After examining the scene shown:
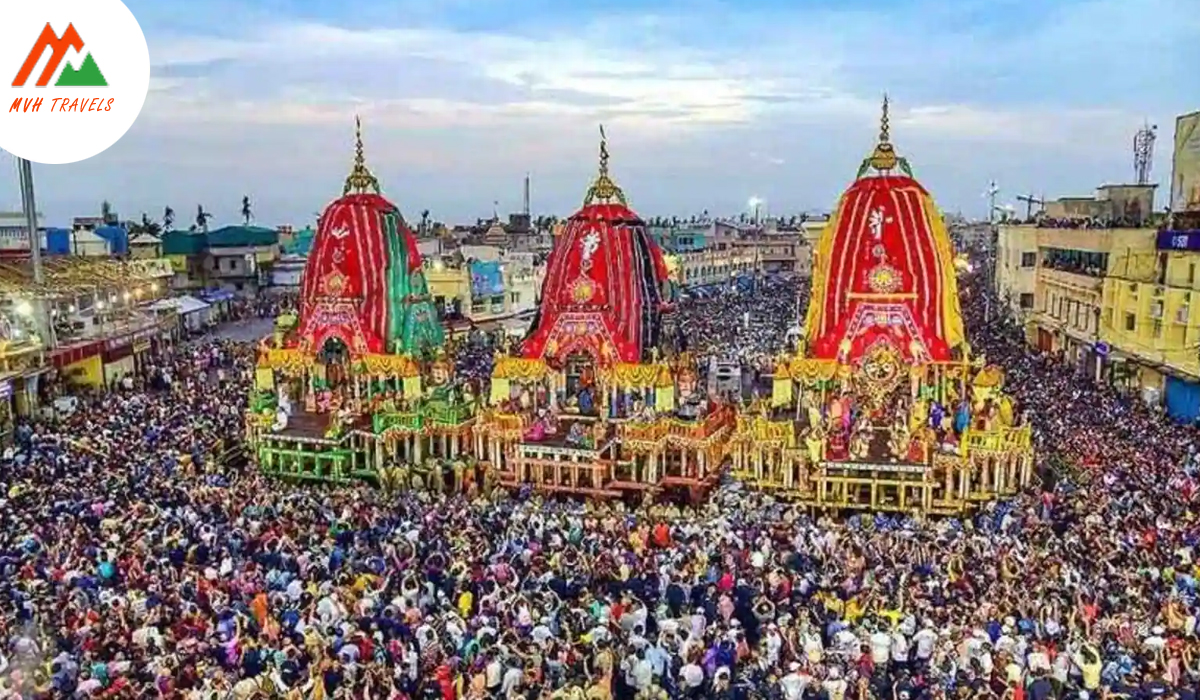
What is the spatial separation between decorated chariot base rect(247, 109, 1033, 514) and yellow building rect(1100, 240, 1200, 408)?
25.7ft

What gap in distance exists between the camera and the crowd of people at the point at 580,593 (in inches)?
538

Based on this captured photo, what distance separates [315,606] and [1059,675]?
10587 mm

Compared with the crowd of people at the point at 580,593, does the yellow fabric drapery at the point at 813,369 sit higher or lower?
higher

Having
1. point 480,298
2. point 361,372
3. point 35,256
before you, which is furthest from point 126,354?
point 361,372

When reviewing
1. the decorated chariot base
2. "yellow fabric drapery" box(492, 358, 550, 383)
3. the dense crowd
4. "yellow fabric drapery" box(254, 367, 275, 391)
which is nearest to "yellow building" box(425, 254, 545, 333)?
the dense crowd

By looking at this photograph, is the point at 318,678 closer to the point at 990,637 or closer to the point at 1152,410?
the point at 990,637

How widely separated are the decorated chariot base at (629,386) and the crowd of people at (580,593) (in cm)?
161

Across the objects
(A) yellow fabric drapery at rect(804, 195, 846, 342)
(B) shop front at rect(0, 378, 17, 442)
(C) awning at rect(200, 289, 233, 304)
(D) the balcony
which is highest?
(A) yellow fabric drapery at rect(804, 195, 846, 342)

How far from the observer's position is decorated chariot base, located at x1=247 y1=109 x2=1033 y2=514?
2341cm

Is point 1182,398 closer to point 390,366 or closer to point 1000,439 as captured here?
point 1000,439

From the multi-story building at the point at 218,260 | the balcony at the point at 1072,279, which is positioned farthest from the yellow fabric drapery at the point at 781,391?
the multi-story building at the point at 218,260

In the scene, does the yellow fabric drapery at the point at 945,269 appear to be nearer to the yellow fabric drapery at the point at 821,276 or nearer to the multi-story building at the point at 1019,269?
the yellow fabric drapery at the point at 821,276

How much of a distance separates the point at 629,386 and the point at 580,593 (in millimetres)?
10231

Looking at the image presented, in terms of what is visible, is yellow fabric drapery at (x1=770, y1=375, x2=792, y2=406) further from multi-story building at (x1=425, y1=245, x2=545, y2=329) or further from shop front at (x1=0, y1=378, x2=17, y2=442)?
multi-story building at (x1=425, y1=245, x2=545, y2=329)
